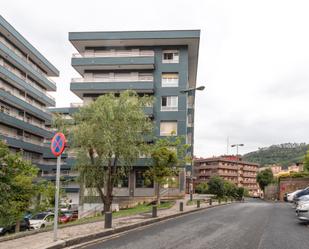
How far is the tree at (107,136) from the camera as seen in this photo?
76.1 ft

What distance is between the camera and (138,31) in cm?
4272

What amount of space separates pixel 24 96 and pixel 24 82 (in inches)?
124

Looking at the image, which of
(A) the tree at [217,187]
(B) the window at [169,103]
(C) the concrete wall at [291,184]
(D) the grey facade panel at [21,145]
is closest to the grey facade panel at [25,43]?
(D) the grey facade panel at [21,145]

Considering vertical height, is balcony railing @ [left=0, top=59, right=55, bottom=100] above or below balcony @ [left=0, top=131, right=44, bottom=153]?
above

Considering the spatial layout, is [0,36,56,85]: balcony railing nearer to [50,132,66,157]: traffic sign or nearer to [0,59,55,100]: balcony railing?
[0,59,55,100]: balcony railing

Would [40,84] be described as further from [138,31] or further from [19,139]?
[138,31]

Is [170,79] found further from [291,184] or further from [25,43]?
[291,184]

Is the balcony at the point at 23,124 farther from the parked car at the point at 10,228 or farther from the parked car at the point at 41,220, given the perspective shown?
the parked car at the point at 10,228

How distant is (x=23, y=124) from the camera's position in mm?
47469

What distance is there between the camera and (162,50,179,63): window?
43.5 metres

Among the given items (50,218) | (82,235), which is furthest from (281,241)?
(50,218)

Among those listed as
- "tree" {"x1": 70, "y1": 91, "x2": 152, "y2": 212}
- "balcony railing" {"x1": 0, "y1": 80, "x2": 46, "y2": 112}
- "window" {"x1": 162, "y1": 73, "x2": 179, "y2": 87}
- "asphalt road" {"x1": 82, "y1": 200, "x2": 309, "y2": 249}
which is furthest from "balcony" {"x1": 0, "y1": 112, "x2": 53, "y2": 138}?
"asphalt road" {"x1": 82, "y1": 200, "x2": 309, "y2": 249}

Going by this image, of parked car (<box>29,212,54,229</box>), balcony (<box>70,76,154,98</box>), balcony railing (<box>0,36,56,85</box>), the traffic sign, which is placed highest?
balcony railing (<box>0,36,56,85</box>)

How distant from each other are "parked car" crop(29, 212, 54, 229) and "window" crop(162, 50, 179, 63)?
24.0 meters
